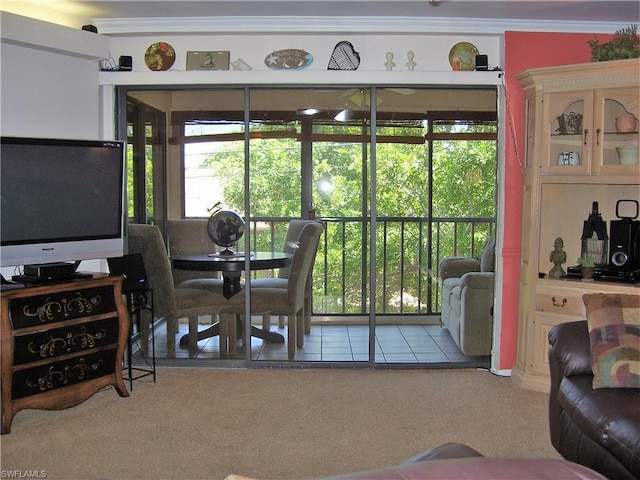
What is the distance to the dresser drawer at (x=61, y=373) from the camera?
3209 mm

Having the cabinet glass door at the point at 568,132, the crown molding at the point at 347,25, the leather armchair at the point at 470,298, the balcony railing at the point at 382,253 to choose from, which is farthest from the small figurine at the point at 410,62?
the leather armchair at the point at 470,298

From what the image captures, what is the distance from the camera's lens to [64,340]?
339 centimetres

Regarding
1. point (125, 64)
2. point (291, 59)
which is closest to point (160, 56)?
point (125, 64)

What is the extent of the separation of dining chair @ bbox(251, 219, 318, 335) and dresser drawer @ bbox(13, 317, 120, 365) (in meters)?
1.11

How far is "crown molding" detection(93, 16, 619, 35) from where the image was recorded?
4.07 metres

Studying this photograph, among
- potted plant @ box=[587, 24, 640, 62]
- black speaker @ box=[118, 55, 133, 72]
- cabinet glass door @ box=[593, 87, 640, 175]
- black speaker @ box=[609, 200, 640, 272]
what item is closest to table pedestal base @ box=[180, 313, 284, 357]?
black speaker @ box=[118, 55, 133, 72]

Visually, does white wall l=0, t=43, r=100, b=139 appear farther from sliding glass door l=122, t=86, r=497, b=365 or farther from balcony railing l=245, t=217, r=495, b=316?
balcony railing l=245, t=217, r=495, b=316

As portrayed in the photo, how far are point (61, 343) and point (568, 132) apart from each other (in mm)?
3254

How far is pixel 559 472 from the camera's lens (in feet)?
3.48

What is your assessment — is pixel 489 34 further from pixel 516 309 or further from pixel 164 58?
pixel 164 58

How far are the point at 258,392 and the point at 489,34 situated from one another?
2808 mm

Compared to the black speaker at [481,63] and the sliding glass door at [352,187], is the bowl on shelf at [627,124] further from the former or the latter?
the black speaker at [481,63]

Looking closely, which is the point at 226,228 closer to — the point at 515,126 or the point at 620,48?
the point at 515,126

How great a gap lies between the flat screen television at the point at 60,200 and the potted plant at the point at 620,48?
2.99m
